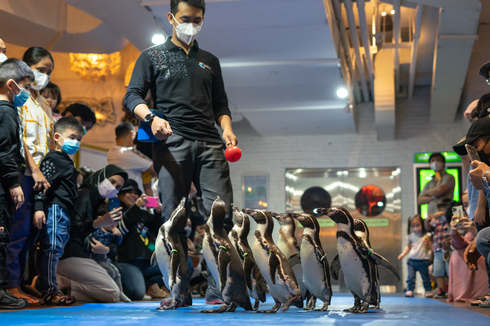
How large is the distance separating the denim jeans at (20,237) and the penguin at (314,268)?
5.85 ft

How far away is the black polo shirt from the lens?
2.76 meters

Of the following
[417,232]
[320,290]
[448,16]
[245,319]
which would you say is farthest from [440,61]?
[245,319]

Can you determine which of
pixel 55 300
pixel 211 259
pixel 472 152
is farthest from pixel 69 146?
pixel 472 152

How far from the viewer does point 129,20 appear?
534 centimetres

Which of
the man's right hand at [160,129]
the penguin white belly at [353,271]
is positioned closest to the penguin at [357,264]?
the penguin white belly at [353,271]

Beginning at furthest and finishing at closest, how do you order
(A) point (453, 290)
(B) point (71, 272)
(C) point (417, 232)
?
(C) point (417, 232), (A) point (453, 290), (B) point (71, 272)

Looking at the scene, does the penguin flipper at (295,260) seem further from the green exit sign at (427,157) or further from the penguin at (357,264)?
the green exit sign at (427,157)

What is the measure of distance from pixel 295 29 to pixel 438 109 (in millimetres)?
5639

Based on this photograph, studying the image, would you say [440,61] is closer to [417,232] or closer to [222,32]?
[417,232]

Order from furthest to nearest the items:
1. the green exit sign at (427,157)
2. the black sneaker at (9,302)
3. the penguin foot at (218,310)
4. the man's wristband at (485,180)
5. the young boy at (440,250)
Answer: the green exit sign at (427,157)
the young boy at (440,250)
the black sneaker at (9,302)
the man's wristband at (485,180)
the penguin foot at (218,310)

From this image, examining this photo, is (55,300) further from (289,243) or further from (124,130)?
(124,130)

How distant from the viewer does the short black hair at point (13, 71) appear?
9.73ft

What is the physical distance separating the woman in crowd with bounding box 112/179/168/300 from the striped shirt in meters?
1.04

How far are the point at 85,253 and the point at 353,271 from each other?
2373mm
